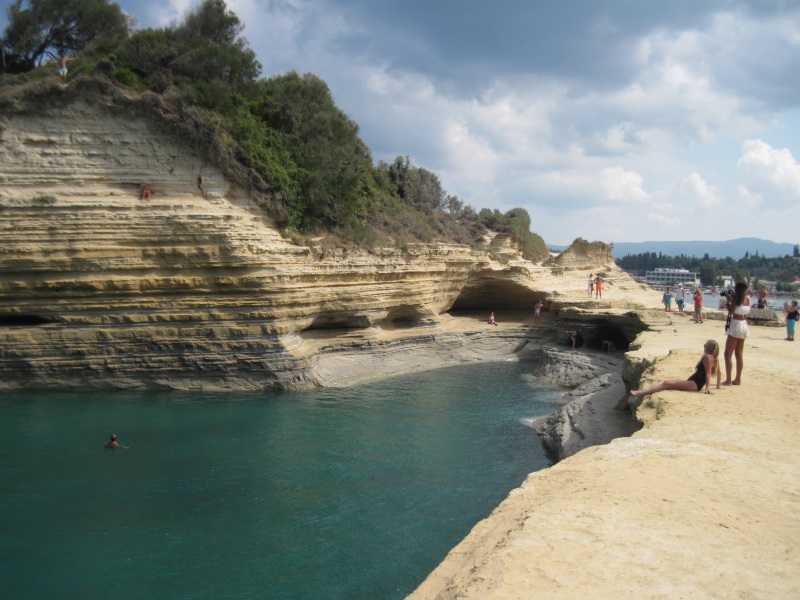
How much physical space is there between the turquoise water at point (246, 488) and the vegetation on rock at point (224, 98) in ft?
25.4

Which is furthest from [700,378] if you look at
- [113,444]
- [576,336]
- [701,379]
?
[576,336]

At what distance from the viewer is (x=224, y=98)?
1997cm

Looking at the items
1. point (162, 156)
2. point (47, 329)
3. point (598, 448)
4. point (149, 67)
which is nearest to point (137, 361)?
point (47, 329)

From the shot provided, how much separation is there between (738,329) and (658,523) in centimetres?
584

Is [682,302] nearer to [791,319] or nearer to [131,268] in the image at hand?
[791,319]

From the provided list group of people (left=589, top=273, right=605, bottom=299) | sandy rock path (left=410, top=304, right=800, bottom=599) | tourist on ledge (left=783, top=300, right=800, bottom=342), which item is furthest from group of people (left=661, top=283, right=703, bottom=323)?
sandy rock path (left=410, top=304, right=800, bottom=599)

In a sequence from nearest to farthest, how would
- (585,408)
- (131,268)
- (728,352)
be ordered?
(728,352), (585,408), (131,268)

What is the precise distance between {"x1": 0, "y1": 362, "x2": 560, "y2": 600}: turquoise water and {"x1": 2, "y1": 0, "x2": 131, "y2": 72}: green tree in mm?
14584

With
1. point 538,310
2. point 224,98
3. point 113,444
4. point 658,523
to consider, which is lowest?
point 113,444

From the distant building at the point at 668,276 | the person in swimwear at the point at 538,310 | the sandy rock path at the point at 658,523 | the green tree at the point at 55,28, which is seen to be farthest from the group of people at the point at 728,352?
the distant building at the point at 668,276

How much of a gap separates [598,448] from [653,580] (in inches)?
138

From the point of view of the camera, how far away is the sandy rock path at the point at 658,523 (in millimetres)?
4020

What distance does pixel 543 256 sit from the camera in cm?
4391

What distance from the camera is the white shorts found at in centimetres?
941
